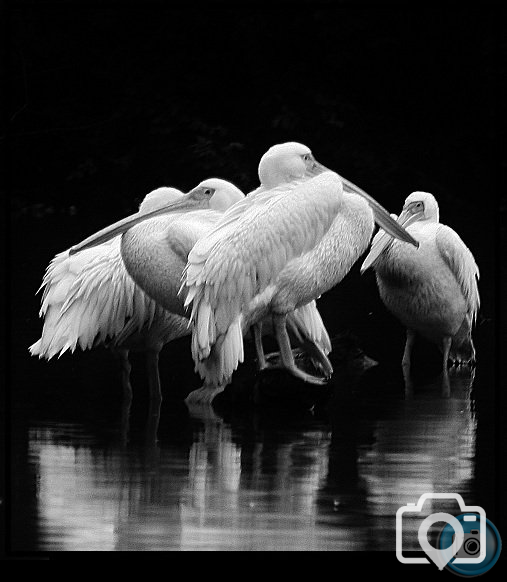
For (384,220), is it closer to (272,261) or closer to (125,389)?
(272,261)

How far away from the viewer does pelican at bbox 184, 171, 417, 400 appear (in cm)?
666

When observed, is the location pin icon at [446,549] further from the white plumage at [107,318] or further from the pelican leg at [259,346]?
the white plumage at [107,318]

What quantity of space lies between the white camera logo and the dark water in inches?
2.0

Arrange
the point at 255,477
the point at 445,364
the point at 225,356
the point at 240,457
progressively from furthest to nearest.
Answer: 1. the point at 445,364
2. the point at 225,356
3. the point at 240,457
4. the point at 255,477

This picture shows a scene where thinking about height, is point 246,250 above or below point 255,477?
above

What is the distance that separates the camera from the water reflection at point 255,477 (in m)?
4.51

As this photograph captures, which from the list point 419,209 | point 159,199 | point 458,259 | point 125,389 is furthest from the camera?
point 419,209

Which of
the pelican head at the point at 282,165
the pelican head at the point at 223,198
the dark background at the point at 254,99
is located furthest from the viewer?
the dark background at the point at 254,99

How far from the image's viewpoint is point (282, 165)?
23.7ft

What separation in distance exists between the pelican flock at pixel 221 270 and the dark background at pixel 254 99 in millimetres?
6071

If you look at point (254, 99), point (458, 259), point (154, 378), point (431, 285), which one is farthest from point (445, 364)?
point (254, 99)

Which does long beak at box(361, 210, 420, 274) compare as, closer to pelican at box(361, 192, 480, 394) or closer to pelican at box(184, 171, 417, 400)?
pelican at box(361, 192, 480, 394)

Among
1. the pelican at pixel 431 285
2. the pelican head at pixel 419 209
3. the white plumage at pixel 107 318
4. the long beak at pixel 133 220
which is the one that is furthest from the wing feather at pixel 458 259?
the white plumage at pixel 107 318

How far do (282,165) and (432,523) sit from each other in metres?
3.00
